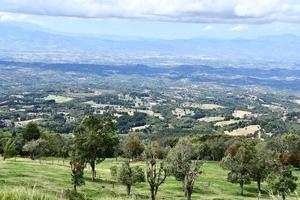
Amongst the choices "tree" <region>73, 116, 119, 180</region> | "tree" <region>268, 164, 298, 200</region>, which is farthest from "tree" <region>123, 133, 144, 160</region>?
"tree" <region>268, 164, 298, 200</region>

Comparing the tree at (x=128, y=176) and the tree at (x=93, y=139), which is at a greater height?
the tree at (x=93, y=139)

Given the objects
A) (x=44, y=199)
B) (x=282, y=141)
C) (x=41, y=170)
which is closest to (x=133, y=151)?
(x=282, y=141)

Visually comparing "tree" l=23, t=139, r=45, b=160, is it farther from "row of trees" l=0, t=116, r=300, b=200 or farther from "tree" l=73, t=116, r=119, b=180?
"tree" l=73, t=116, r=119, b=180

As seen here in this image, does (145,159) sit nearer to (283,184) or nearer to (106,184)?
(106,184)

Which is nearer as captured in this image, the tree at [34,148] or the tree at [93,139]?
the tree at [93,139]

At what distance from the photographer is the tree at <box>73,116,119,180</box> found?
67.8 meters

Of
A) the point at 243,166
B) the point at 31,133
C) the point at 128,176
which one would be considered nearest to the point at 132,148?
the point at 31,133

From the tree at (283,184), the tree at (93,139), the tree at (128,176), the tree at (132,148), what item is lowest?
the tree at (132,148)

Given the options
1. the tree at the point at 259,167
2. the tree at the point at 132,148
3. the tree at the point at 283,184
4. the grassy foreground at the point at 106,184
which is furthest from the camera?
the tree at the point at 132,148

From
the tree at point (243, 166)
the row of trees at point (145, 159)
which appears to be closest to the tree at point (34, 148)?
the row of trees at point (145, 159)

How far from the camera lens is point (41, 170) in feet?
221

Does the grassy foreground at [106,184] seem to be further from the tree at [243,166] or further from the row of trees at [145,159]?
the tree at [243,166]

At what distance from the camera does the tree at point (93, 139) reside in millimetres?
67812

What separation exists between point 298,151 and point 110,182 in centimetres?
6398
